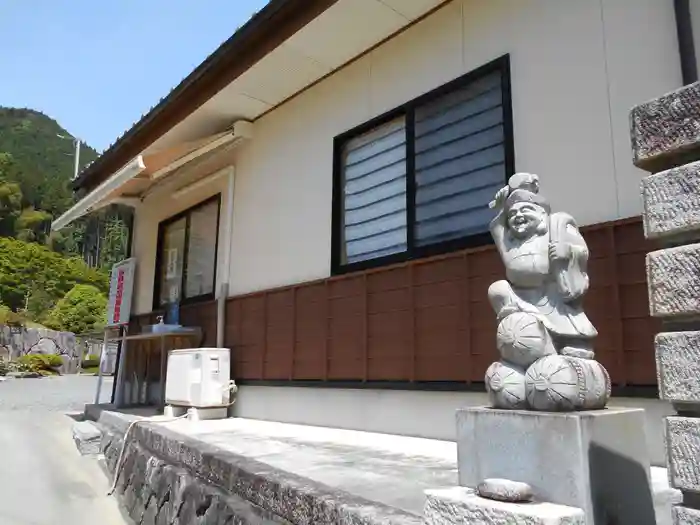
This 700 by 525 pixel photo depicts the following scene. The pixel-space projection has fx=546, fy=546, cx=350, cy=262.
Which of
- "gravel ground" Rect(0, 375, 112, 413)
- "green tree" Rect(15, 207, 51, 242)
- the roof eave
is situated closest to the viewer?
the roof eave

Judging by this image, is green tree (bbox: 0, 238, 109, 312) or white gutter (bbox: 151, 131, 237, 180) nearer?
white gutter (bbox: 151, 131, 237, 180)

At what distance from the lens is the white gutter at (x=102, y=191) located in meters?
7.27

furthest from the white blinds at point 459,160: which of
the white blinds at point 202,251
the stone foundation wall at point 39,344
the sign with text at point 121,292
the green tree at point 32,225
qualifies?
the green tree at point 32,225

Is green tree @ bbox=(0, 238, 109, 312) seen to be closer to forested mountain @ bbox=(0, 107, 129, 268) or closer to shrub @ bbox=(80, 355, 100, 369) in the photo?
forested mountain @ bbox=(0, 107, 129, 268)

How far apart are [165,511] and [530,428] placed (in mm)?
3391

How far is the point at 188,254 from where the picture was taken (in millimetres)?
8883

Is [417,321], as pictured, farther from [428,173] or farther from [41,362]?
[41,362]

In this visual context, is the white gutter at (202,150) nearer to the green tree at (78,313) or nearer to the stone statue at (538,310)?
the stone statue at (538,310)

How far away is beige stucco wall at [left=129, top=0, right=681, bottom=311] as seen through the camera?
3.61m

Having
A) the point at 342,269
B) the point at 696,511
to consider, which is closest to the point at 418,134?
the point at 342,269

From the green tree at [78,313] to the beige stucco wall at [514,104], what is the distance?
92.3 feet

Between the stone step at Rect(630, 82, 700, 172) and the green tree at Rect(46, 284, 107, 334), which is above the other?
the green tree at Rect(46, 284, 107, 334)

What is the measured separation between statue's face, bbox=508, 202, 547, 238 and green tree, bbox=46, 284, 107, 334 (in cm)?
3285

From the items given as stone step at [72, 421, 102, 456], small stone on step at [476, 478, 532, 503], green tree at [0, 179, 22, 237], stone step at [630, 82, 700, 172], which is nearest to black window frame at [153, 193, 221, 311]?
stone step at [72, 421, 102, 456]
